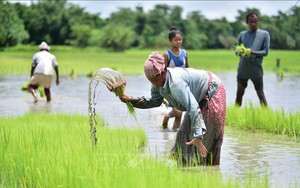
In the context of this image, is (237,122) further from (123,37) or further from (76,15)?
(76,15)

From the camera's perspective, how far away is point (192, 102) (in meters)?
5.57

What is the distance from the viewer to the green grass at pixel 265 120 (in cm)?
857

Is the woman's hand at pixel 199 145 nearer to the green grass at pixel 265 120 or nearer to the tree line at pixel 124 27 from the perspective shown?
the green grass at pixel 265 120

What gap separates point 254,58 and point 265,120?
1.95 meters

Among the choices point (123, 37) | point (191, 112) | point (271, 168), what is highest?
point (191, 112)

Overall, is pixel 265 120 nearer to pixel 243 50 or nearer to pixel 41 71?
pixel 243 50

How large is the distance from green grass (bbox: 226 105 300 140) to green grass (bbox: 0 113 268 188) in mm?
2499

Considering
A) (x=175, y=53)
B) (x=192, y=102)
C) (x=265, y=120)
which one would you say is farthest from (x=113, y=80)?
(x=265, y=120)

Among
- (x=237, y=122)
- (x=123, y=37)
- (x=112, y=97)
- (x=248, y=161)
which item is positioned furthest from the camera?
Result: (x=123, y=37)

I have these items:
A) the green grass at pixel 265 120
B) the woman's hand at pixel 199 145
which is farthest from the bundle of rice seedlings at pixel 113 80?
the green grass at pixel 265 120

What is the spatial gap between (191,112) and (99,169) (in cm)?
102

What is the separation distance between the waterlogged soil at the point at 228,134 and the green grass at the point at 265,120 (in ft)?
0.60

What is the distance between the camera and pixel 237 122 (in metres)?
9.52

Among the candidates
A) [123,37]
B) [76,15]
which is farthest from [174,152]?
[76,15]
